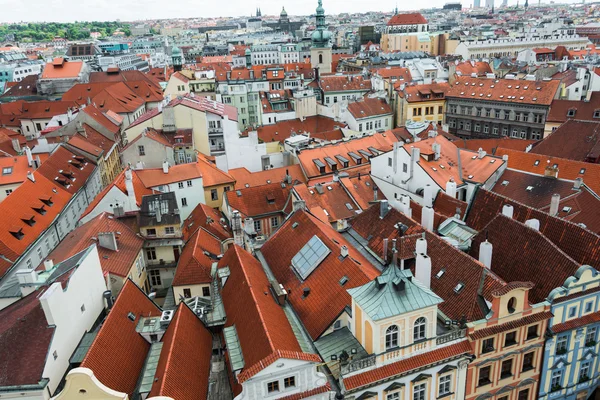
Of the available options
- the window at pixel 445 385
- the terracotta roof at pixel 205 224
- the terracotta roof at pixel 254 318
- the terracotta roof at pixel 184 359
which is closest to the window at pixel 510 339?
the window at pixel 445 385

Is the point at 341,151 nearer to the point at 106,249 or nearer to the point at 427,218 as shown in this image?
the point at 427,218

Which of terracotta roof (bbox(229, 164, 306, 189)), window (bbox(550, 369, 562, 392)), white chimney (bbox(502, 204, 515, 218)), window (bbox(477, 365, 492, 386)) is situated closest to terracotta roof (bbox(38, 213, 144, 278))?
terracotta roof (bbox(229, 164, 306, 189))

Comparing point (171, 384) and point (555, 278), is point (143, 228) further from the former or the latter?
point (555, 278)

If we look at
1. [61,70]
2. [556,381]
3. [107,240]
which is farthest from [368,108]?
[61,70]

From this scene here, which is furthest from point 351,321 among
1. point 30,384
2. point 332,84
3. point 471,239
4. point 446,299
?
point 332,84

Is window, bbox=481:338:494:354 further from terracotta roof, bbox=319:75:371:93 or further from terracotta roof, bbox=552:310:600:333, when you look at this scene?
terracotta roof, bbox=319:75:371:93

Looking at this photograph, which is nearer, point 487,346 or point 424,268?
point 487,346
